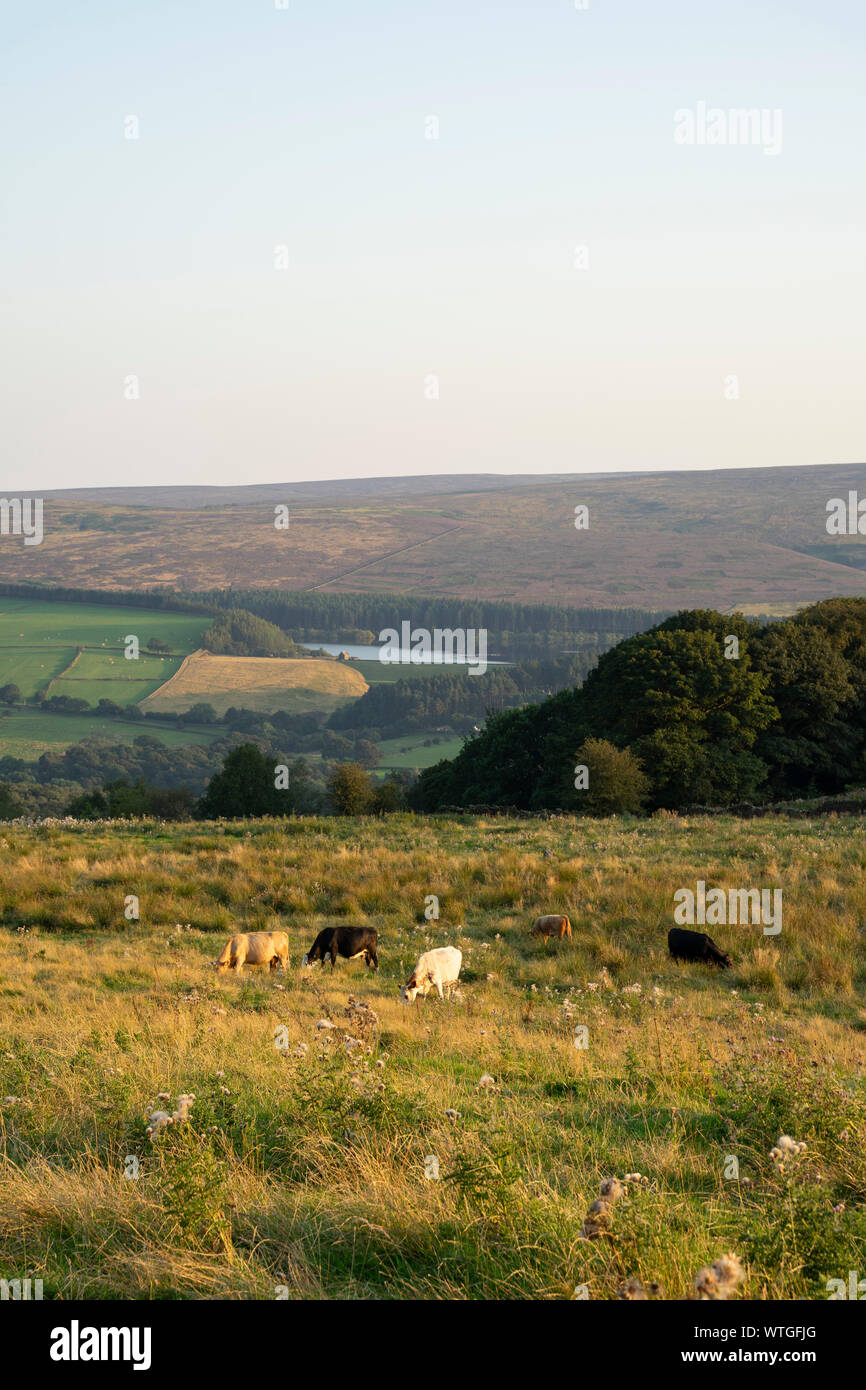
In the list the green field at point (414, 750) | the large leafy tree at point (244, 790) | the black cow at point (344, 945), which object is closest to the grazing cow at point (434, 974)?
the black cow at point (344, 945)

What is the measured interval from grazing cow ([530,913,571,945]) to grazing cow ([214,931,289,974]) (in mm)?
4068

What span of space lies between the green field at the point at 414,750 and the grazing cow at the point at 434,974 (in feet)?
323

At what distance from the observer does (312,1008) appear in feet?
39.4

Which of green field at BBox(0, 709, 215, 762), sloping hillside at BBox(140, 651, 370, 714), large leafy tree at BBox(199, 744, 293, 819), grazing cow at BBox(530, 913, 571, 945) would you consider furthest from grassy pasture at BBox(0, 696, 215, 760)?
grazing cow at BBox(530, 913, 571, 945)

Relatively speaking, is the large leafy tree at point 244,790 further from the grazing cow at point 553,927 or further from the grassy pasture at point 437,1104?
the grazing cow at point 553,927

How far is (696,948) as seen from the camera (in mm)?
14617

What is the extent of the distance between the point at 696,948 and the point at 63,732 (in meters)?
149

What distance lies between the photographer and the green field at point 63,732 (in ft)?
460

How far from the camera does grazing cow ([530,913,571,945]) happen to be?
1598 centimetres

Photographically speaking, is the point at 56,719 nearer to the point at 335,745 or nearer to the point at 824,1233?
the point at 335,745
